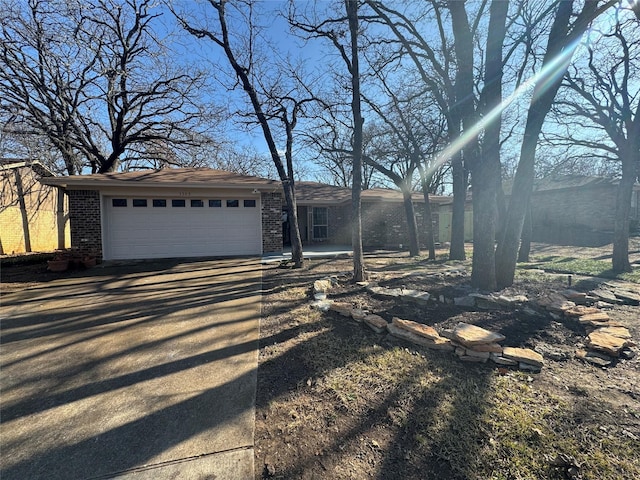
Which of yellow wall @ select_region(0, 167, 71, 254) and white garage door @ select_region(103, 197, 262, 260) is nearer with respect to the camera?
white garage door @ select_region(103, 197, 262, 260)

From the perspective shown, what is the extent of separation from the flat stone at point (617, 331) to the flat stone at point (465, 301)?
148cm

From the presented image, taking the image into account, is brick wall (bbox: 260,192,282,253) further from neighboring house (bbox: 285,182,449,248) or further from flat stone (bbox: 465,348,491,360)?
flat stone (bbox: 465,348,491,360)

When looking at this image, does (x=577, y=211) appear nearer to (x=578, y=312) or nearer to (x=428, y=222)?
(x=428, y=222)

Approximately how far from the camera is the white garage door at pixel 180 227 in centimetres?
920

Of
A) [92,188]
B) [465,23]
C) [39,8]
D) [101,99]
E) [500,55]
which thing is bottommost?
[92,188]

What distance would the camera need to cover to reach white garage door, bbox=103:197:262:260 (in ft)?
30.2

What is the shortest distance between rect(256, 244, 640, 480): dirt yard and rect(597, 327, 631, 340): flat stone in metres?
0.18

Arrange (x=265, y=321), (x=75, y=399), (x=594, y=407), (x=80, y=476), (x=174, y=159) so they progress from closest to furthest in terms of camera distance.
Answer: (x=80, y=476) < (x=594, y=407) < (x=75, y=399) < (x=265, y=321) < (x=174, y=159)

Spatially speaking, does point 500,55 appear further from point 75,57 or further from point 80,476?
point 75,57

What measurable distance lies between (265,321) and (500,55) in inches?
249

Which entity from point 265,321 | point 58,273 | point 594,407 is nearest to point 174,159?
point 58,273

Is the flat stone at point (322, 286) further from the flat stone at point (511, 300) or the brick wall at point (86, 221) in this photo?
the brick wall at point (86, 221)

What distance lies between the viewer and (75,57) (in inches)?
452

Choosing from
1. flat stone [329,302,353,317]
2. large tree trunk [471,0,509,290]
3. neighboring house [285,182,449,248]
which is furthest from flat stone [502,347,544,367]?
neighboring house [285,182,449,248]
